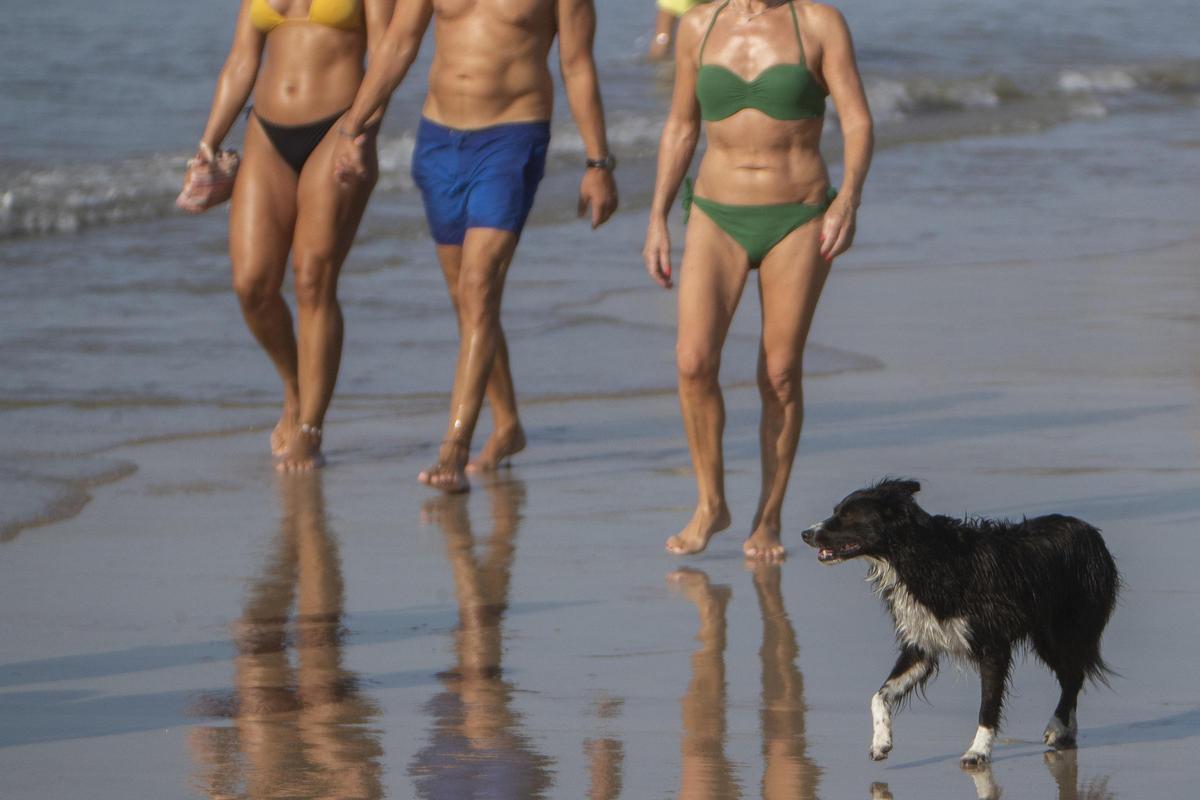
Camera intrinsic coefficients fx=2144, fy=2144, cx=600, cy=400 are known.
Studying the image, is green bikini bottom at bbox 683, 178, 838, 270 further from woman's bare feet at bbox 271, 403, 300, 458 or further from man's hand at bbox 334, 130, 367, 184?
woman's bare feet at bbox 271, 403, 300, 458

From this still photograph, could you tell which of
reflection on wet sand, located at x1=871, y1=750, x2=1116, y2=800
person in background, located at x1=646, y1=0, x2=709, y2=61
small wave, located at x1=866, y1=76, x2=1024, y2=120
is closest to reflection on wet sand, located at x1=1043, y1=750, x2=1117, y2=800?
reflection on wet sand, located at x1=871, y1=750, x2=1116, y2=800

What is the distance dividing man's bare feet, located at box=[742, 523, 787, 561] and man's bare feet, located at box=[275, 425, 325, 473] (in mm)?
1980

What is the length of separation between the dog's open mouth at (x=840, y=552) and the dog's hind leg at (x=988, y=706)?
349mm

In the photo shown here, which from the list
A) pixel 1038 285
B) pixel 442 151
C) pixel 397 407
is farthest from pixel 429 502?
pixel 1038 285

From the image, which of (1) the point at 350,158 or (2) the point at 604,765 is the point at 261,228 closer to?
(1) the point at 350,158

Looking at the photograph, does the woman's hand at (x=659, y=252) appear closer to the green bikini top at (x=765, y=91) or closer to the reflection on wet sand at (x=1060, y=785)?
the green bikini top at (x=765, y=91)

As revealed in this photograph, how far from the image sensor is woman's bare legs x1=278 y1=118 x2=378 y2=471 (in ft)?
25.1

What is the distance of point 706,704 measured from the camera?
196 inches

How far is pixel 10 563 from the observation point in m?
6.39

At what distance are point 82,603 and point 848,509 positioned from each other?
242cm

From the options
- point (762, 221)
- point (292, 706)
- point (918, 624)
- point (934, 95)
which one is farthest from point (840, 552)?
→ point (934, 95)

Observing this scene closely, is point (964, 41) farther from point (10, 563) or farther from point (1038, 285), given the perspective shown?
point (10, 563)

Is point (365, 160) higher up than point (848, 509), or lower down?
higher up

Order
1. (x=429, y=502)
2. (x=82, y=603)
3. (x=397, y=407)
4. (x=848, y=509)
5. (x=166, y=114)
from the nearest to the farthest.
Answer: (x=848, y=509) → (x=82, y=603) → (x=429, y=502) → (x=397, y=407) → (x=166, y=114)
